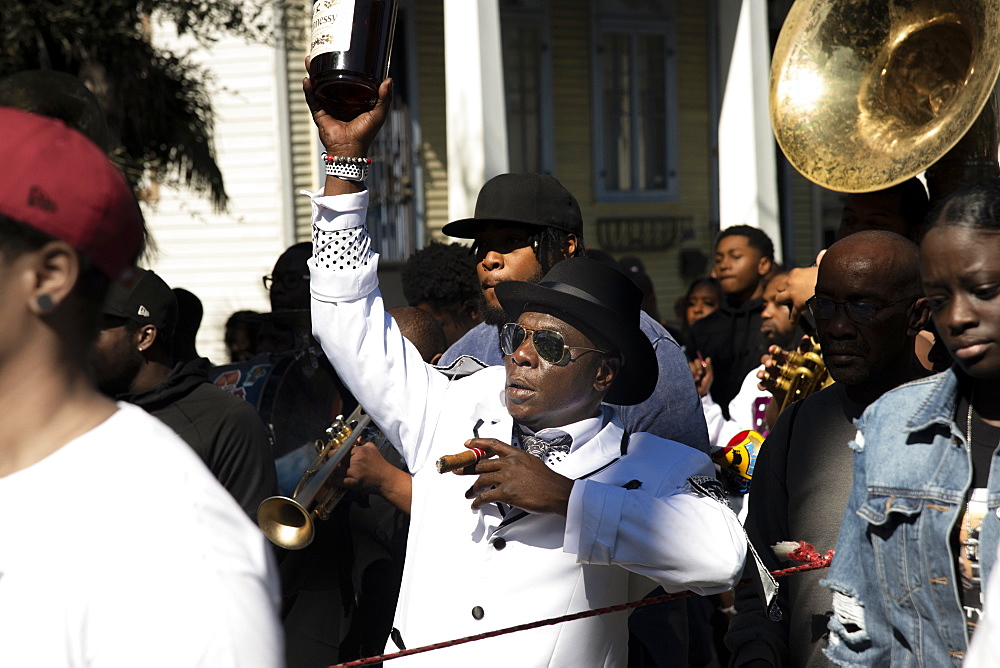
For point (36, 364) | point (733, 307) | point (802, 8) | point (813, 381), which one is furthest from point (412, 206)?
point (36, 364)

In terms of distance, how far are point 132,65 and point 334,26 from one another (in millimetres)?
7262

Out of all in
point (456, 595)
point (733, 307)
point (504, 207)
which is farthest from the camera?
point (733, 307)

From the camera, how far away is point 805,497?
9.86 feet

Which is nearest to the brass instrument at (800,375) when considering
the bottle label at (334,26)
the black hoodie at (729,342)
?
the bottle label at (334,26)

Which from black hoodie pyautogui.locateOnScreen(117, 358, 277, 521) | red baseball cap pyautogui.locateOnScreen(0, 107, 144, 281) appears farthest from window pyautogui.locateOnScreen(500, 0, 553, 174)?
red baseball cap pyautogui.locateOnScreen(0, 107, 144, 281)

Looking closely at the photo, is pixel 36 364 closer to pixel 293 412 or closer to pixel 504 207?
pixel 504 207

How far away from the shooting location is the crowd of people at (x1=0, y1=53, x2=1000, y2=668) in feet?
4.16

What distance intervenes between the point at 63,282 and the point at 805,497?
223cm

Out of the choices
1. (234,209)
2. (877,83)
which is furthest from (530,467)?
(234,209)

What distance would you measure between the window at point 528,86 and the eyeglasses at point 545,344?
12.1 m

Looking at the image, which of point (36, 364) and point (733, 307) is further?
point (733, 307)

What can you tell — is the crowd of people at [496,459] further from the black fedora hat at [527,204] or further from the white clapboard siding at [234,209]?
the white clapboard siding at [234,209]

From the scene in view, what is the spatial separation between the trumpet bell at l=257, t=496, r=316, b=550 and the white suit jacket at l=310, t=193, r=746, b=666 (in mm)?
563

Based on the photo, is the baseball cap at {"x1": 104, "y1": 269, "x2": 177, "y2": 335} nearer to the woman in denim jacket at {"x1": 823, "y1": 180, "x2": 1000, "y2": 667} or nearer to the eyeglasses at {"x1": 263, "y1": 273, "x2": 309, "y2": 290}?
the eyeglasses at {"x1": 263, "y1": 273, "x2": 309, "y2": 290}
